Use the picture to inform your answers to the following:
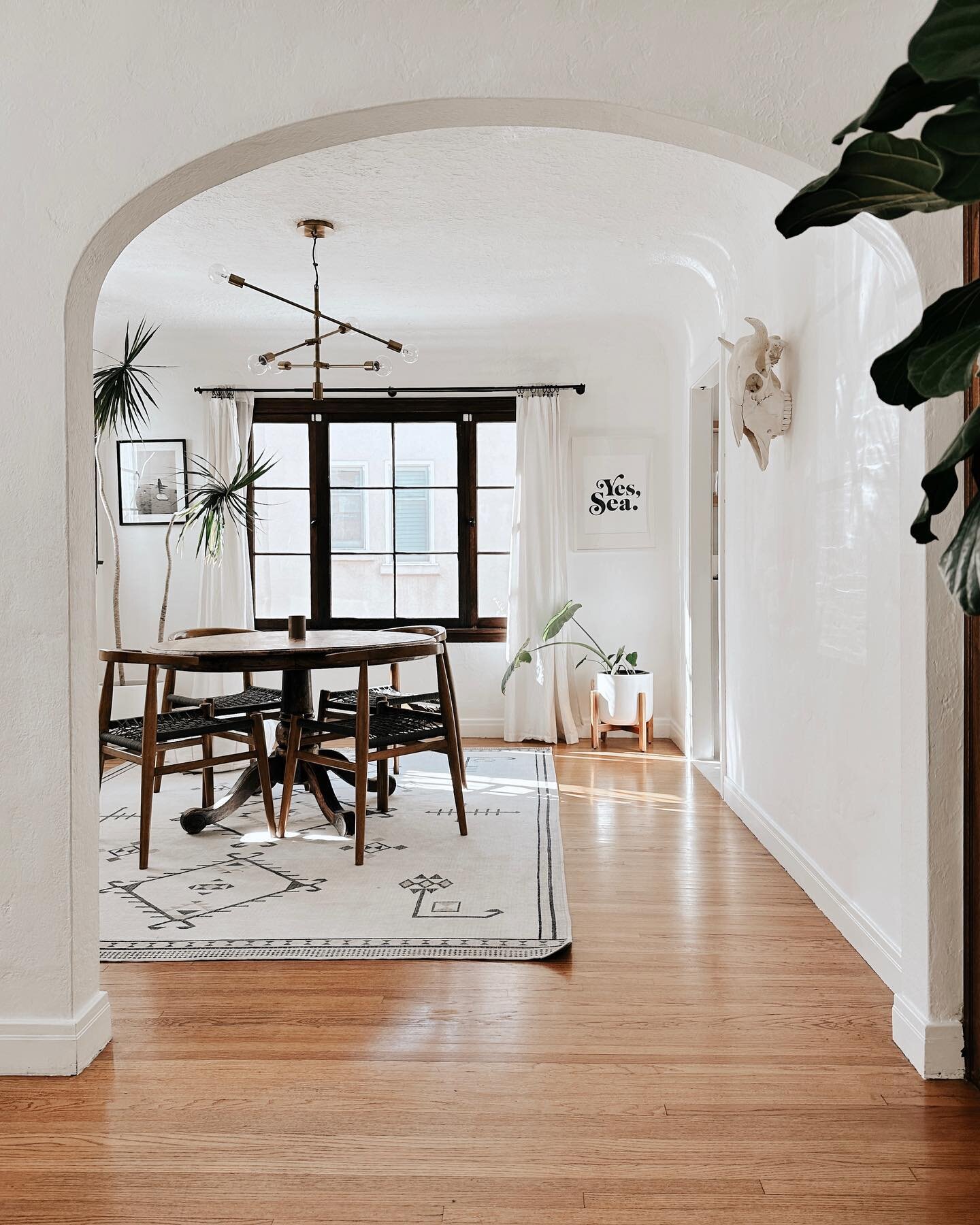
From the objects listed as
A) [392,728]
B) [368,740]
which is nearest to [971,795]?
[368,740]

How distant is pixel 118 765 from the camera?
17.6ft

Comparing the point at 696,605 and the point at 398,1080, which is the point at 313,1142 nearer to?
the point at 398,1080

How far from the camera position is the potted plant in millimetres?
5793

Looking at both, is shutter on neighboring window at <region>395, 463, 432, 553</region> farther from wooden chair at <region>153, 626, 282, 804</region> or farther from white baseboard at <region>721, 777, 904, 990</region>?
white baseboard at <region>721, 777, 904, 990</region>

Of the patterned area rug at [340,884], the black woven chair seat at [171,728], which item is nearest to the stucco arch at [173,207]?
the patterned area rug at [340,884]

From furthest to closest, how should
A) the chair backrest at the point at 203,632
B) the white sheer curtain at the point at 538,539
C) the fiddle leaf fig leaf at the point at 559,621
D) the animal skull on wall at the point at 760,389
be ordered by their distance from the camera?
1. the white sheer curtain at the point at 538,539
2. the fiddle leaf fig leaf at the point at 559,621
3. the chair backrest at the point at 203,632
4. the animal skull on wall at the point at 760,389

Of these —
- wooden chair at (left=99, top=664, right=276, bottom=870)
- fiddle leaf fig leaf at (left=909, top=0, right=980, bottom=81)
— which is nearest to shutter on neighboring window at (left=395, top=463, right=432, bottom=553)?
wooden chair at (left=99, top=664, right=276, bottom=870)

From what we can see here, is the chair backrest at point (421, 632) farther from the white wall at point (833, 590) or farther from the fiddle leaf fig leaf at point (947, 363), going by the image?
the fiddle leaf fig leaf at point (947, 363)

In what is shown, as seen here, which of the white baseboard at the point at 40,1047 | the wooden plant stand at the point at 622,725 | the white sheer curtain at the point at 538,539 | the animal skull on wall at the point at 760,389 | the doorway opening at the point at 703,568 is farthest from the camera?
the white sheer curtain at the point at 538,539

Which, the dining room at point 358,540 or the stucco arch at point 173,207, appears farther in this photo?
the dining room at point 358,540

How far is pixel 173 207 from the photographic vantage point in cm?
216

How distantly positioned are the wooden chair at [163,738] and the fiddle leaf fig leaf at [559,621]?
2.22m

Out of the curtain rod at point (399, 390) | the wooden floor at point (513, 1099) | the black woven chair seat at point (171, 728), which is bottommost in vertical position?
the wooden floor at point (513, 1099)

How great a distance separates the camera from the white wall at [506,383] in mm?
6148
